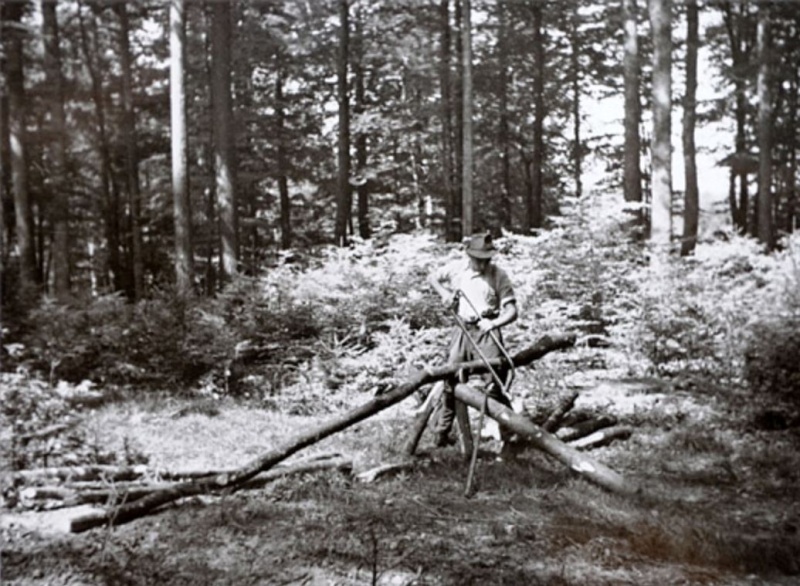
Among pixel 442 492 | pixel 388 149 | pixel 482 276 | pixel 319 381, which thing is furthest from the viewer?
pixel 388 149

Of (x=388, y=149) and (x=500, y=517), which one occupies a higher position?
(x=388, y=149)

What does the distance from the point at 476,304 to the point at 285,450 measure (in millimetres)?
2447

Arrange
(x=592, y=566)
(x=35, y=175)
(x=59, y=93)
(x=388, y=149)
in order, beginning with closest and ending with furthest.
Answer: (x=592, y=566)
(x=59, y=93)
(x=35, y=175)
(x=388, y=149)

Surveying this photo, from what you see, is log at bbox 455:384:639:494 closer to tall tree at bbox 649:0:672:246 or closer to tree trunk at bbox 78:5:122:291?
tall tree at bbox 649:0:672:246

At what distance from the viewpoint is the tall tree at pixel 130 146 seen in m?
18.2

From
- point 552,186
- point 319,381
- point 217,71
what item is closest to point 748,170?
point 552,186

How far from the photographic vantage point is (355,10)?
20156 millimetres

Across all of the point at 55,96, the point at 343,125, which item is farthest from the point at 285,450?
the point at 343,125

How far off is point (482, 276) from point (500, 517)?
8.33ft

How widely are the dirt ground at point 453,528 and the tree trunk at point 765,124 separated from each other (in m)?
12.5

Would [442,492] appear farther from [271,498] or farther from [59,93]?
[59,93]

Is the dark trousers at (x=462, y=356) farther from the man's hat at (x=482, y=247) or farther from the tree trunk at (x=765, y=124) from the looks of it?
the tree trunk at (x=765, y=124)

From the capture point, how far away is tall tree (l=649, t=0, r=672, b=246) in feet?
43.8

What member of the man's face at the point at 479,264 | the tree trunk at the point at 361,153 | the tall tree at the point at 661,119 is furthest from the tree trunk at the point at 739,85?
the man's face at the point at 479,264
